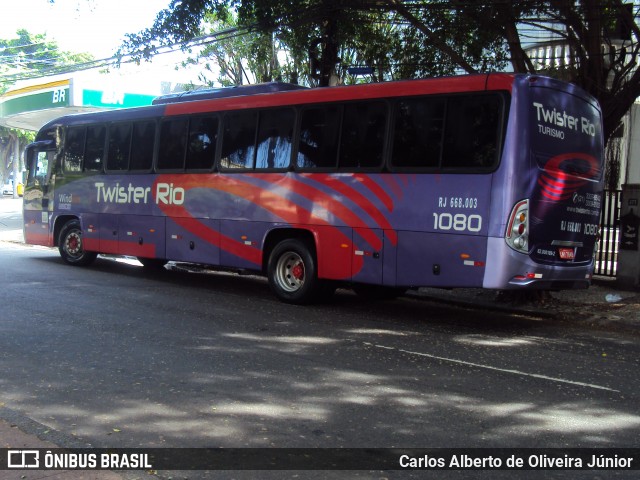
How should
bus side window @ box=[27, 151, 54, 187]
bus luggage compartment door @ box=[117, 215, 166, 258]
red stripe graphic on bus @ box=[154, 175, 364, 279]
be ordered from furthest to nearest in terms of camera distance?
bus side window @ box=[27, 151, 54, 187] < bus luggage compartment door @ box=[117, 215, 166, 258] < red stripe graphic on bus @ box=[154, 175, 364, 279]

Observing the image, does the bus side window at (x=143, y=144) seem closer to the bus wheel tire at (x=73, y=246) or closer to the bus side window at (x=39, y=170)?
the bus wheel tire at (x=73, y=246)

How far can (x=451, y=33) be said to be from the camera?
13.9m

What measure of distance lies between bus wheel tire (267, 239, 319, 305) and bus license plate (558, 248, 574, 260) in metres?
3.64

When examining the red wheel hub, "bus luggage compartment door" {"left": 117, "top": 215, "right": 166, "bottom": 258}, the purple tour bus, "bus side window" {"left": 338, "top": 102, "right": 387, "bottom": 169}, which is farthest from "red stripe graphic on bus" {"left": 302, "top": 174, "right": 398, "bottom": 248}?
"bus luggage compartment door" {"left": 117, "top": 215, "right": 166, "bottom": 258}

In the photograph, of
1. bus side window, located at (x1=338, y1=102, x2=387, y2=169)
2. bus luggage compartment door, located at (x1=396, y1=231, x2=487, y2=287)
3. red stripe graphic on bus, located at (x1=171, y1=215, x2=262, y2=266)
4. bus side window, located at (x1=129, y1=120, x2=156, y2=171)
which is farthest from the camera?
bus side window, located at (x1=129, y1=120, x2=156, y2=171)

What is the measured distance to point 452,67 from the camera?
1427 cm

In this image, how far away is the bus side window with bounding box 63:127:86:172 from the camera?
599 inches

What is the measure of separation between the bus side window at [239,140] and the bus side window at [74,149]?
4.75 meters

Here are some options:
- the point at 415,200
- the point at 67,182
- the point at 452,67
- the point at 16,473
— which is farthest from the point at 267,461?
the point at 67,182

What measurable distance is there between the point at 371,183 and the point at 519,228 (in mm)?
2306

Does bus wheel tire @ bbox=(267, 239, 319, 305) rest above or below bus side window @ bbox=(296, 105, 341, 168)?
below

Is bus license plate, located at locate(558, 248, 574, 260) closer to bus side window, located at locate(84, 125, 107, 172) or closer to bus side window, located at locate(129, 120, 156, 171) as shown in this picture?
bus side window, located at locate(129, 120, 156, 171)

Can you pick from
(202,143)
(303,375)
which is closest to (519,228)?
(303,375)

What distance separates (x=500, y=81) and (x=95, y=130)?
31.1 ft
